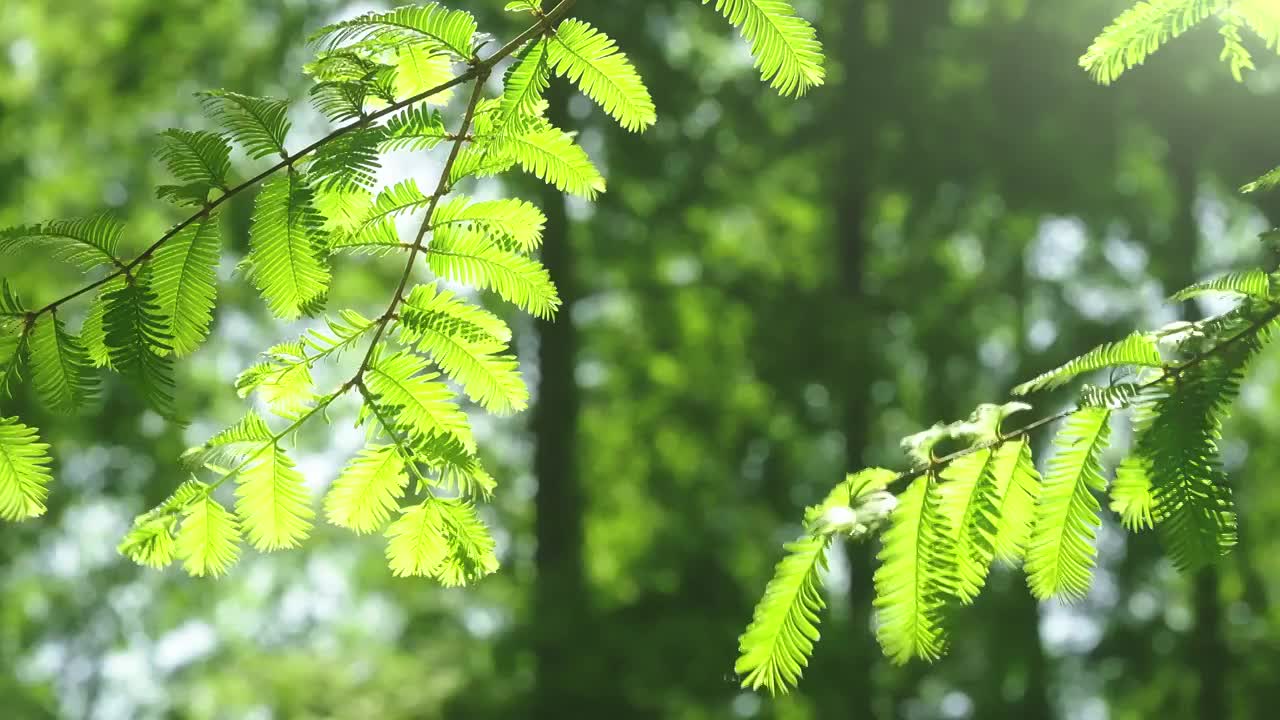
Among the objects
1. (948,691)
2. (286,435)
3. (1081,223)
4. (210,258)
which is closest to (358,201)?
(210,258)

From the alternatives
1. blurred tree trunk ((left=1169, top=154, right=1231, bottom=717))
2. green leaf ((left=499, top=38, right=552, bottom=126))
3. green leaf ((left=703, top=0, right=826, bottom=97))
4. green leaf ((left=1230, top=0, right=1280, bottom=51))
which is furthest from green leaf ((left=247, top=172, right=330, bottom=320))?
blurred tree trunk ((left=1169, top=154, right=1231, bottom=717))

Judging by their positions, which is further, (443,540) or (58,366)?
(443,540)

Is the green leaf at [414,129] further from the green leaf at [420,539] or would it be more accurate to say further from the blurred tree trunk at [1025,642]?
the blurred tree trunk at [1025,642]

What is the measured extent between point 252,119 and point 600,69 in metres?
0.50

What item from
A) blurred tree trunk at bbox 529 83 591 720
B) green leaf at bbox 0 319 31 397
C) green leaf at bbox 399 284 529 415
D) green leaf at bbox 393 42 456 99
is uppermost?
blurred tree trunk at bbox 529 83 591 720

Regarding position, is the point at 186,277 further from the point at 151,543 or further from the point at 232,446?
the point at 151,543

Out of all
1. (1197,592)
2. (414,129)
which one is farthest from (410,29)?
(1197,592)

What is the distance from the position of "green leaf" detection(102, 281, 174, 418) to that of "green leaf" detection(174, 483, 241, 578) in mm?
207

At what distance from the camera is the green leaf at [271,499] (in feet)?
5.01

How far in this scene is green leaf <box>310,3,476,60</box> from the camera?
4.51 ft

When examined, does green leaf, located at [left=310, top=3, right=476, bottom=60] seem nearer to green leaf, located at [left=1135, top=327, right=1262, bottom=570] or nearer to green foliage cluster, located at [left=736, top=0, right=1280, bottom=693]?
green foliage cluster, located at [left=736, top=0, right=1280, bottom=693]

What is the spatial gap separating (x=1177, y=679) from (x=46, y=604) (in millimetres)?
12034

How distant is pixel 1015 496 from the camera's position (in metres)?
1.55

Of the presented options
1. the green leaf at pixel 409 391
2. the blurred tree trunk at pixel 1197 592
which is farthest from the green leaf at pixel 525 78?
the blurred tree trunk at pixel 1197 592
